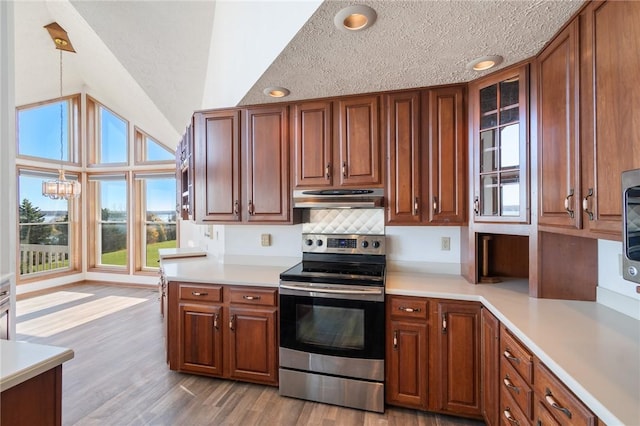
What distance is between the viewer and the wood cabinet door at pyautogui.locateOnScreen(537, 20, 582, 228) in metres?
1.41

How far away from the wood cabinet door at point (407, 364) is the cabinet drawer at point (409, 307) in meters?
0.05

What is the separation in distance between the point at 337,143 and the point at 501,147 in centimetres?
120

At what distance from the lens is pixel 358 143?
2445 mm

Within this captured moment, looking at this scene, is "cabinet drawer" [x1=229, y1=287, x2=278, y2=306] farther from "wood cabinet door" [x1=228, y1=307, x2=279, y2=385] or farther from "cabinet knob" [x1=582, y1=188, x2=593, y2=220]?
"cabinet knob" [x1=582, y1=188, x2=593, y2=220]

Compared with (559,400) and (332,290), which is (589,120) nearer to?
(559,400)

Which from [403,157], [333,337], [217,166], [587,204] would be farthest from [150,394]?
[587,204]

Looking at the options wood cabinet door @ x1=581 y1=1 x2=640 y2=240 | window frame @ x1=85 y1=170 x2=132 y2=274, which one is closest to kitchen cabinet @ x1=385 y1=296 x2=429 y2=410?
wood cabinet door @ x1=581 y1=1 x2=640 y2=240

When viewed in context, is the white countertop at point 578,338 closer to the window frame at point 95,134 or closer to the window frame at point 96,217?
the window frame at point 96,217

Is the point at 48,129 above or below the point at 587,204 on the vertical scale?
above

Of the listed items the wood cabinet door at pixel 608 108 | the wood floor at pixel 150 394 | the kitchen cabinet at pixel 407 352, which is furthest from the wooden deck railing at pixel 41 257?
the wood cabinet door at pixel 608 108

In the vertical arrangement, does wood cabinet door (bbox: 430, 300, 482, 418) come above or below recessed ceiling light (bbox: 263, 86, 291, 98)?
below

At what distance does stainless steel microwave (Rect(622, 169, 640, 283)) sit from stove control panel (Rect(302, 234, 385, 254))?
1.72 metres

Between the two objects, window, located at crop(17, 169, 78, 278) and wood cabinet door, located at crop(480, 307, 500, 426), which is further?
window, located at crop(17, 169, 78, 278)

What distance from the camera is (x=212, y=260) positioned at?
11.0ft
